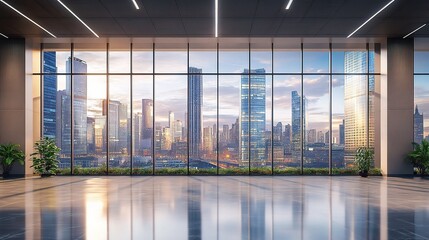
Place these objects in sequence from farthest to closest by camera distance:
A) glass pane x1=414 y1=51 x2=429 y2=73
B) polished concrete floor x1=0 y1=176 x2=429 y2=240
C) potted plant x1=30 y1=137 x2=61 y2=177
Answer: glass pane x1=414 y1=51 x2=429 y2=73
potted plant x1=30 y1=137 x2=61 y2=177
polished concrete floor x1=0 y1=176 x2=429 y2=240

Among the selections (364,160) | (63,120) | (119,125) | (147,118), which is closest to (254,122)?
(147,118)

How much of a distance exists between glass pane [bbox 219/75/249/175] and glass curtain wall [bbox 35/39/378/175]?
5cm

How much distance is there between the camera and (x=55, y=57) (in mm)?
18734

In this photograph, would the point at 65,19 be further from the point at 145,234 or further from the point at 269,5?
the point at 145,234

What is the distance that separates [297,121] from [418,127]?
5.76 meters

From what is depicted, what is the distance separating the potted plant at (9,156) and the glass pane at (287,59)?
40.4 feet

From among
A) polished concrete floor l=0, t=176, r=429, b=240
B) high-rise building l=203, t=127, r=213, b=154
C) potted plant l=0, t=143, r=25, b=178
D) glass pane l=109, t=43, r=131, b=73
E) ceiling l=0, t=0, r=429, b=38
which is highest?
ceiling l=0, t=0, r=429, b=38

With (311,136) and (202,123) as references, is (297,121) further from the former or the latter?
(202,123)

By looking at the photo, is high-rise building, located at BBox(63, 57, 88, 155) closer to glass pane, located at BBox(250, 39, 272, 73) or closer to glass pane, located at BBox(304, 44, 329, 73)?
glass pane, located at BBox(250, 39, 272, 73)

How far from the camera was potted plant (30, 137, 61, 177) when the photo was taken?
16.9m

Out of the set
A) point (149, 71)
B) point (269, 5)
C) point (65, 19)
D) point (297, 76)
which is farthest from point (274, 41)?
point (65, 19)

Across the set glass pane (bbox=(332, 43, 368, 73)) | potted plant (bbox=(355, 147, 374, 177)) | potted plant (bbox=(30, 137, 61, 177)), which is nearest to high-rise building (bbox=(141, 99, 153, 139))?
potted plant (bbox=(30, 137, 61, 177))

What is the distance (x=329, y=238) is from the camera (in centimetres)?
619

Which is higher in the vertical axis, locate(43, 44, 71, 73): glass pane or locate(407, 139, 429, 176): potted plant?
locate(43, 44, 71, 73): glass pane
